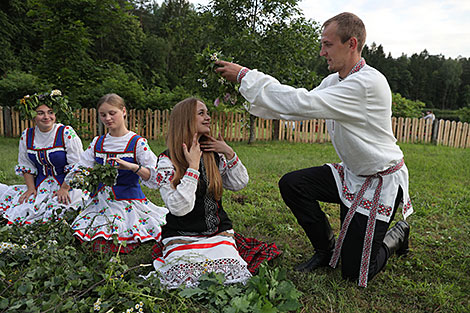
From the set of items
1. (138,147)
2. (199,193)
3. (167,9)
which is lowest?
(199,193)

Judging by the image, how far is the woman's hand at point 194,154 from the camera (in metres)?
2.79

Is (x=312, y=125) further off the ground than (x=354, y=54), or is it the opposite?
(x=354, y=54)

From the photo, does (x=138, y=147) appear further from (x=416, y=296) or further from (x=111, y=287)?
(x=416, y=296)

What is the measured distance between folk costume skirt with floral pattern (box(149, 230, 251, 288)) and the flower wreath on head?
2.31m

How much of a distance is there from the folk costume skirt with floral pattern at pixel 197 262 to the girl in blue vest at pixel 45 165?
1710 mm

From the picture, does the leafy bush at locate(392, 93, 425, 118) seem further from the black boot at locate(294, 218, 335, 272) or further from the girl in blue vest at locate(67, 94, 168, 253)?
the girl in blue vest at locate(67, 94, 168, 253)

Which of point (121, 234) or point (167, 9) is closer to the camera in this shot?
point (121, 234)

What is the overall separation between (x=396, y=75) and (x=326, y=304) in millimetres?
60821

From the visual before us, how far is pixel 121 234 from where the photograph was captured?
349 centimetres

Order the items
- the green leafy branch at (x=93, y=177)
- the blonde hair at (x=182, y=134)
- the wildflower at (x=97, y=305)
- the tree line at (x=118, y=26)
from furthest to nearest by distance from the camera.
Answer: the tree line at (x=118, y=26) < the green leafy branch at (x=93, y=177) < the blonde hair at (x=182, y=134) < the wildflower at (x=97, y=305)

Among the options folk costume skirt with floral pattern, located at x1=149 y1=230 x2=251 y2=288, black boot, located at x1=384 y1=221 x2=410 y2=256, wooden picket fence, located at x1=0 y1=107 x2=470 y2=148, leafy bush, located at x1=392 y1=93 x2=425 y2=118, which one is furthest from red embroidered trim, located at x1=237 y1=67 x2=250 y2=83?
leafy bush, located at x1=392 y1=93 x2=425 y2=118

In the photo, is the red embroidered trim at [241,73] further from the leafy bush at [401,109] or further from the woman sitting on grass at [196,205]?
the leafy bush at [401,109]

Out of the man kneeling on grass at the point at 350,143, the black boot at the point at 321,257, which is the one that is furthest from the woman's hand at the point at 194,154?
the black boot at the point at 321,257

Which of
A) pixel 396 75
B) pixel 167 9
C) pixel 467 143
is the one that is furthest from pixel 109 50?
pixel 396 75
